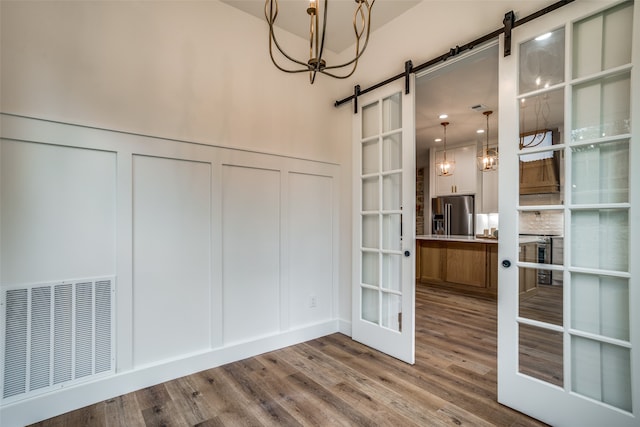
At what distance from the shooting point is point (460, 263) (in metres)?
5.04

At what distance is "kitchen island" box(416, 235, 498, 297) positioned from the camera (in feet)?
15.3

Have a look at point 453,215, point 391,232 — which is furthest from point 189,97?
point 453,215

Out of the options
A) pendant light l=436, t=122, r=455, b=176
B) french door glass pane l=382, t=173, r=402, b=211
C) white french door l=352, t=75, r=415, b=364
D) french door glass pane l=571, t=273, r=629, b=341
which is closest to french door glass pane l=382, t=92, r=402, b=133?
white french door l=352, t=75, r=415, b=364

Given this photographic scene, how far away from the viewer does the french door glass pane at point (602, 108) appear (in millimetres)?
1593

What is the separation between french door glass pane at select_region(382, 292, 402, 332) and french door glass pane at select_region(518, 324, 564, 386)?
943 mm

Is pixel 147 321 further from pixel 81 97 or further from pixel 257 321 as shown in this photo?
pixel 81 97

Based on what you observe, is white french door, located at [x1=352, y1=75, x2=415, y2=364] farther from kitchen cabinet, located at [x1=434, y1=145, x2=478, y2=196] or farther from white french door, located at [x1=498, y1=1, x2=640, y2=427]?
kitchen cabinet, located at [x1=434, y1=145, x2=478, y2=196]

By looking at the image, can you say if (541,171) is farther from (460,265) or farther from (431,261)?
(431,261)

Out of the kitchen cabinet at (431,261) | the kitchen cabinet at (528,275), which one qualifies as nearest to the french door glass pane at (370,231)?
the kitchen cabinet at (528,275)

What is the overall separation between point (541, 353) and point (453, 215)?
213 inches

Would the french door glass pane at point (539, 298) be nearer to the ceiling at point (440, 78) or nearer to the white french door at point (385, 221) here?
the white french door at point (385, 221)

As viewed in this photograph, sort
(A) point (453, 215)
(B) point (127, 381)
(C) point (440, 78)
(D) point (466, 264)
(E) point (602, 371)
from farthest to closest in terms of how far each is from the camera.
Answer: (A) point (453, 215) < (D) point (466, 264) < (C) point (440, 78) < (B) point (127, 381) < (E) point (602, 371)

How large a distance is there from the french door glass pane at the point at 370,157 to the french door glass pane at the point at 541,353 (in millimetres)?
1727

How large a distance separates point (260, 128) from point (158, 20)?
3.47 ft
